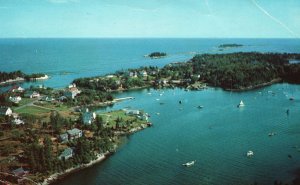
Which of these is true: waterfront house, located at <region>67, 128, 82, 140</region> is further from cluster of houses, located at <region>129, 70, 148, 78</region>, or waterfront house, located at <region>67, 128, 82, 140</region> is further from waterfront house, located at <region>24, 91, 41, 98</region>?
cluster of houses, located at <region>129, 70, 148, 78</region>

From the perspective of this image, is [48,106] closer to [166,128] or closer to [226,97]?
[166,128]

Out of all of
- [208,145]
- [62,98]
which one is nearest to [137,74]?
[62,98]

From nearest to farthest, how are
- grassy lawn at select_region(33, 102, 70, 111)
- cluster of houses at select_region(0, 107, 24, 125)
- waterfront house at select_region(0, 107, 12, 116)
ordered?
1. cluster of houses at select_region(0, 107, 24, 125)
2. waterfront house at select_region(0, 107, 12, 116)
3. grassy lawn at select_region(33, 102, 70, 111)

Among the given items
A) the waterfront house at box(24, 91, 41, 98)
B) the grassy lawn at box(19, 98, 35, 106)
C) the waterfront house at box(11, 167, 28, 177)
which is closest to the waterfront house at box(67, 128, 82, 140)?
the waterfront house at box(11, 167, 28, 177)

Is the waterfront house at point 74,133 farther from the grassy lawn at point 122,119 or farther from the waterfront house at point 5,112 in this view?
the waterfront house at point 5,112

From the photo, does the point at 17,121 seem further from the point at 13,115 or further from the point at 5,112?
the point at 5,112

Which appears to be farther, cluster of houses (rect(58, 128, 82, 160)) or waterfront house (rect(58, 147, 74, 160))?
cluster of houses (rect(58, 128, 82, 160))

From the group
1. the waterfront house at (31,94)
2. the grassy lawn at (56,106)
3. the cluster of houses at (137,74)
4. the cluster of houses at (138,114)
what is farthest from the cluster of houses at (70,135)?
the cluster of houses at (137,74)

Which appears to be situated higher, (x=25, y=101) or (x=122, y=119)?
(x=25, y=101)
